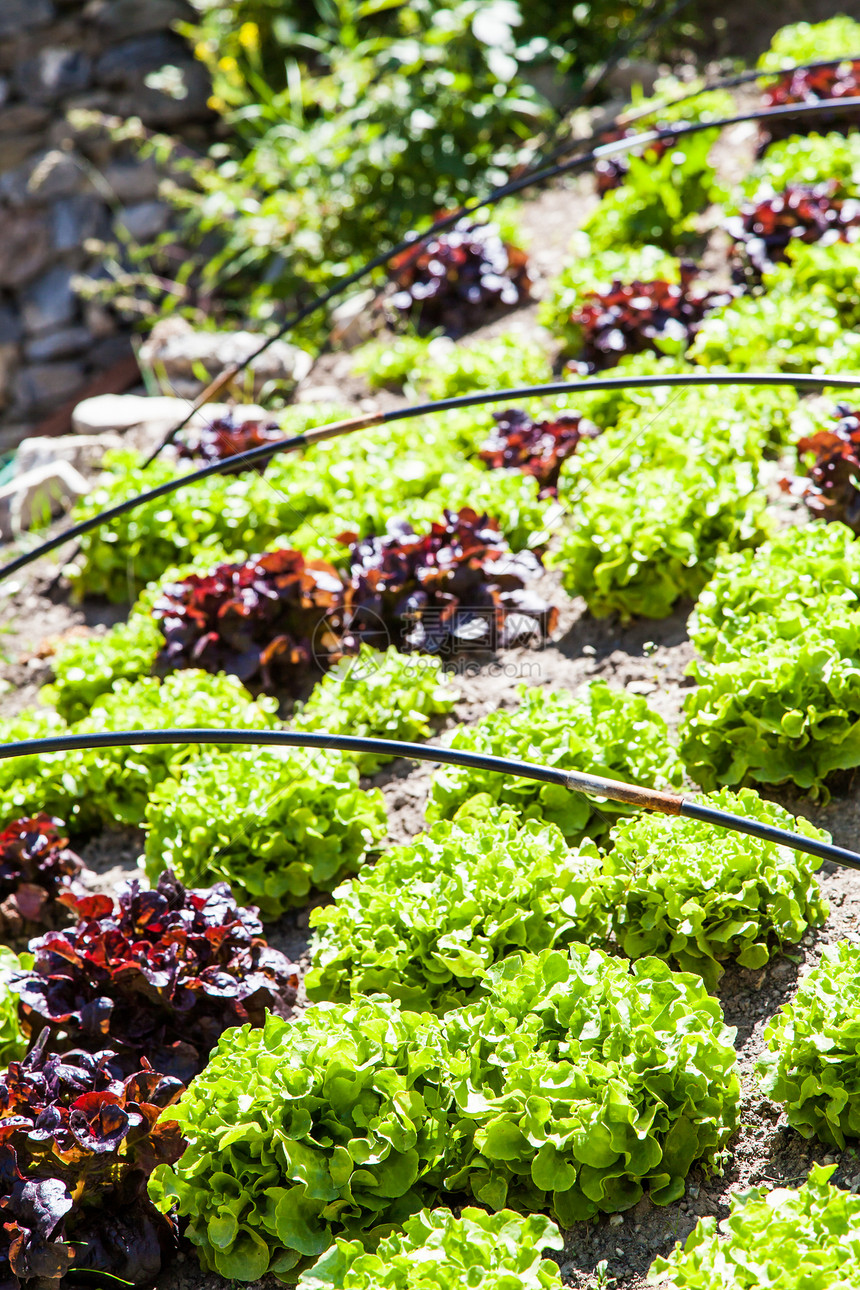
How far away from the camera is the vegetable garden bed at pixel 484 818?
219 cm

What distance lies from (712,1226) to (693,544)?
2.27 meters

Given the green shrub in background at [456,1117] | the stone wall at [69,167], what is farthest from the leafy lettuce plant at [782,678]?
the stone wall at [69,167]

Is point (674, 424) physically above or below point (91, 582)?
above

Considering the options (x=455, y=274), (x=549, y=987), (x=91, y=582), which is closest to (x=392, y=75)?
(x=455, y=274)

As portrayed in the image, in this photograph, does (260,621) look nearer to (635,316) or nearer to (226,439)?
(226,439)

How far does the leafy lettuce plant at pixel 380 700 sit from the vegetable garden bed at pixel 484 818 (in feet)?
0.06

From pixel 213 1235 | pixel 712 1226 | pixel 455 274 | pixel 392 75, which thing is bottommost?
pixel 213 1235

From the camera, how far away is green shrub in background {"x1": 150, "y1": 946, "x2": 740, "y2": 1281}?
214 centimetres

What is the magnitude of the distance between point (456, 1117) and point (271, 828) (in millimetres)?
1171

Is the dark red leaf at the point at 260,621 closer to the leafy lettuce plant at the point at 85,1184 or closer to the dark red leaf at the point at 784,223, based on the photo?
the leafy lettuce plant at the point at 85,1184

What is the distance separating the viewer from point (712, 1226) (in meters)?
1.92

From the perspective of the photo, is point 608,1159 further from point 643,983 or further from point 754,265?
point 754,265

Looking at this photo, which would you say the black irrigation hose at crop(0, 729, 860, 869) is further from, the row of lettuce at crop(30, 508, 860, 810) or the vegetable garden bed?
the row of lettuce at crop(30, 508, 860, 810)

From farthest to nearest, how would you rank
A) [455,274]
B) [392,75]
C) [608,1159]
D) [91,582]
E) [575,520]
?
[392,75] → [455,274] → [91,582] → [575,520] → [608,1159]
